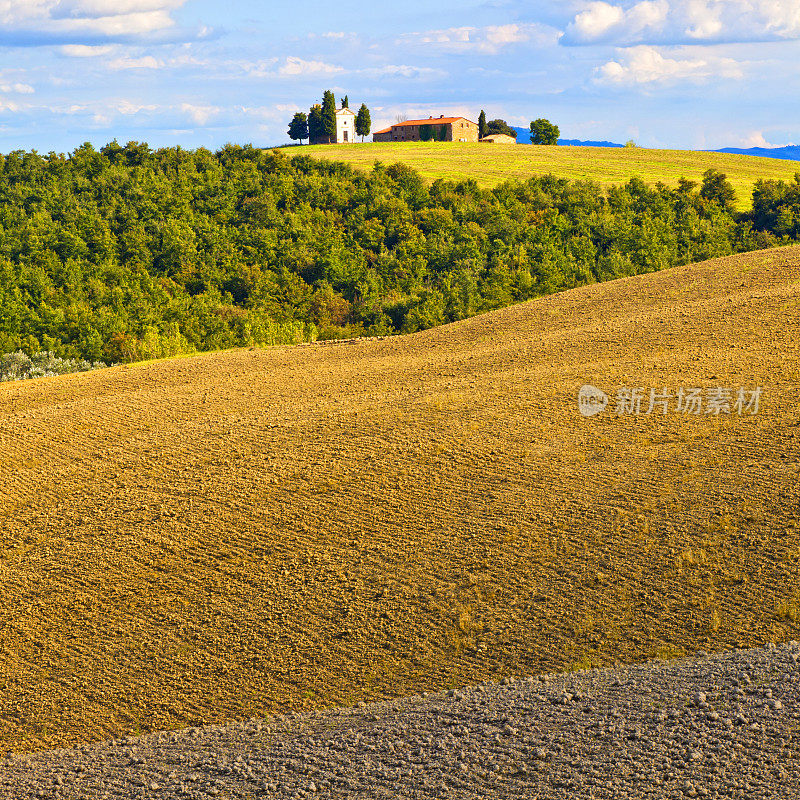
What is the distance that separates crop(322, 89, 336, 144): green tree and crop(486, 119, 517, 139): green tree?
21132mm

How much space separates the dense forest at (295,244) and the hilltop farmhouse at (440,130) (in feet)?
122

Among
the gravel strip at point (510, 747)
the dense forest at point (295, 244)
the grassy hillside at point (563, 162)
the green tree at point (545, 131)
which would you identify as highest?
the green tree at point (545, 131)

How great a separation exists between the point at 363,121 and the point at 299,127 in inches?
356

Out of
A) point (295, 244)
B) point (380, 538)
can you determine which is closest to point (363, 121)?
point (295, 244)

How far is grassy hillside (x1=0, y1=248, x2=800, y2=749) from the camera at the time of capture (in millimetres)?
11109

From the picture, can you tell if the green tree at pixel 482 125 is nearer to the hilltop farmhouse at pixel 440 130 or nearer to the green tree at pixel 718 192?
the hilltop farmhouse at pixel 440 130

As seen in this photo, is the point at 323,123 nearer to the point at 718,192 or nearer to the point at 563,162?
the point at 563,162

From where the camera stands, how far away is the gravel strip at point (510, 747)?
8047 millimetres

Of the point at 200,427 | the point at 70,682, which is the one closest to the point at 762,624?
the point at 70,682

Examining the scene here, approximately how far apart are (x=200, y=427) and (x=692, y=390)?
10945mm

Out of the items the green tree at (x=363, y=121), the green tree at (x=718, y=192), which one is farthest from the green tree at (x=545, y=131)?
the green tree at (x=718, y=192)

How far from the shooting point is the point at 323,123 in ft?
376

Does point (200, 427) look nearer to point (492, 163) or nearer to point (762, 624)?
point (762, 624)

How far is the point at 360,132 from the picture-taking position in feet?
389
